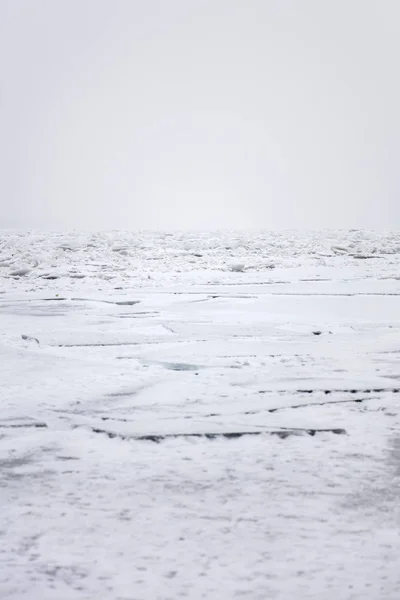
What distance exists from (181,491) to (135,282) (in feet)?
18.1

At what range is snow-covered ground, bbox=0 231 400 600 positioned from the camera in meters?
1.04

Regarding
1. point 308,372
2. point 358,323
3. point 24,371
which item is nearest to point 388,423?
point 308,372

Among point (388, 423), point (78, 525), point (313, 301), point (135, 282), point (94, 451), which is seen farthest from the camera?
point (135, 282)

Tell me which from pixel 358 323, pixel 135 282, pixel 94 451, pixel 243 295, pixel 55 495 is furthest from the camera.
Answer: pixel 135 282

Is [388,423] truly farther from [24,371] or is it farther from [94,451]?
[24,371]

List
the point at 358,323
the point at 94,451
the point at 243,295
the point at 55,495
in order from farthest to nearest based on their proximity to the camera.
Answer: the point at 243,295
the point at 358,323
the point at 94,451
the point at 55,495

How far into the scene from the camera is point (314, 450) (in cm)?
161

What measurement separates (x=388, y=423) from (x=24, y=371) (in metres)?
1.61

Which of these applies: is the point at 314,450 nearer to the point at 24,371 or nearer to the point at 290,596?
the point at 290,596

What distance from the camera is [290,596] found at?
0.98 m

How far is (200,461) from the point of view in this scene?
1.53m

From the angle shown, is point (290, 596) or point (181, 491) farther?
point (181, 491)

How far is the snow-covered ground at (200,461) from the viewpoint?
104cm

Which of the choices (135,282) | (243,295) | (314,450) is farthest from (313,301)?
(314,450)
